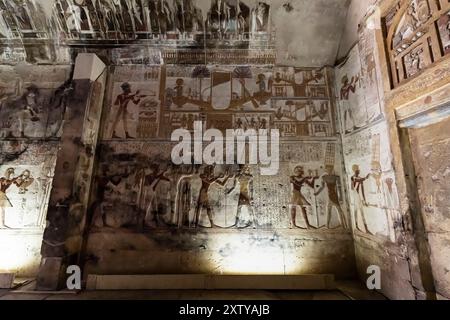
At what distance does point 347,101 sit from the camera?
424 cm

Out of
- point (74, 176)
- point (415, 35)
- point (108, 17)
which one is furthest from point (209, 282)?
point (108, 17)

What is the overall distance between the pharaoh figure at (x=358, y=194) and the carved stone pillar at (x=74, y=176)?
182 inches

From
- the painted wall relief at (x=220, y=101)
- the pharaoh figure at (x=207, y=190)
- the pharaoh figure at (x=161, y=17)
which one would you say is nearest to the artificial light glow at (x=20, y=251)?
the painted wall relief at (x=220, y=101)

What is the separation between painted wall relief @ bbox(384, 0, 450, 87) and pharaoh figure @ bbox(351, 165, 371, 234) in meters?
1.52

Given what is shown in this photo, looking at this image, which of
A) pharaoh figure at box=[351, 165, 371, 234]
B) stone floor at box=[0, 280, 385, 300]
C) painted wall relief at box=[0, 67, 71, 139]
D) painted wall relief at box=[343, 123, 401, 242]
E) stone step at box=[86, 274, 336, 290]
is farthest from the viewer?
painted wall relief at box=[0, 67, 71, 139]

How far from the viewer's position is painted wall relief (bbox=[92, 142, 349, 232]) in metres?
4.16

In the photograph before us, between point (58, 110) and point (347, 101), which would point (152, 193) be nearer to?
point (58, 110)

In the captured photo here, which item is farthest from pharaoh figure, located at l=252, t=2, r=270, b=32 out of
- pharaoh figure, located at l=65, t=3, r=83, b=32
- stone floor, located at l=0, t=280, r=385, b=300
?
stone floor, located at l=0, t=280, r=385, b=300

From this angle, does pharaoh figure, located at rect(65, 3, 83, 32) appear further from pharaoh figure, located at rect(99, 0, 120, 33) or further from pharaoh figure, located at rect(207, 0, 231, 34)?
pharaoh figure, located at rect(207, 0, 231, 34)

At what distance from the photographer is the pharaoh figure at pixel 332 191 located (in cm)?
415

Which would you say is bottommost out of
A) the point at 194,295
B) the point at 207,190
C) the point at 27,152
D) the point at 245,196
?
the point at 194,295

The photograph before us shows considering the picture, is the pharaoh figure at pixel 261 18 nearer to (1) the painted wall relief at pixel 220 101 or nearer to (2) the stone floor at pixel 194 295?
(1) the painted wall relief at pixel 220 101

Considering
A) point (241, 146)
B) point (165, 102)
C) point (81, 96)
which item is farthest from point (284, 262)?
point (81, 96)

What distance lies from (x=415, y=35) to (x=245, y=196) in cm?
318
